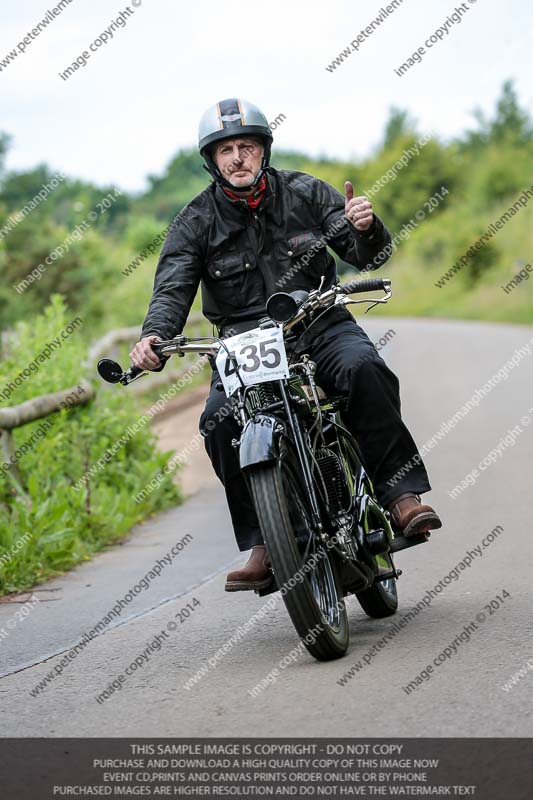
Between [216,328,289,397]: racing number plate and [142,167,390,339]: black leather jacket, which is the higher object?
[142,167,390,339]: black leather jacket

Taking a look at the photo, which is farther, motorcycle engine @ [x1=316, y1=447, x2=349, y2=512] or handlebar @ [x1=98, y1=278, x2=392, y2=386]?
motorcycle engine @ [x1=316, y1=447, x2=349, y2=512]

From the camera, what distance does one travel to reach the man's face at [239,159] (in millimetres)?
5527

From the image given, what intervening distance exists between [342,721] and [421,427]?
889cm

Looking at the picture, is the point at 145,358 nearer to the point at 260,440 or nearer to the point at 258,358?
the point at 258,358

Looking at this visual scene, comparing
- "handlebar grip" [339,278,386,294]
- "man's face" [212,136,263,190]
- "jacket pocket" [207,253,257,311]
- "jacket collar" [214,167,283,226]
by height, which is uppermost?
"man's face" [212,136,263,190]

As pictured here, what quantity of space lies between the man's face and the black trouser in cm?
79

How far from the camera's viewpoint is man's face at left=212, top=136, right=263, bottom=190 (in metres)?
5.53

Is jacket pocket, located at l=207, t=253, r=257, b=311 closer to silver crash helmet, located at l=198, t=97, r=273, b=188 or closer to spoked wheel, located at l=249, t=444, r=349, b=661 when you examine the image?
silver crash helmet, located at l=198, t=97, r=273, b=188

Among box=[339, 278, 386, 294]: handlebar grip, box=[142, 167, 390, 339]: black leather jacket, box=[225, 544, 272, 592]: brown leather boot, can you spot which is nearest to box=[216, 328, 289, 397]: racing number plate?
box=[339, 278, 386, 294]: handlebar grip

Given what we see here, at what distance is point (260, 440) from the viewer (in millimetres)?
Answer: 4633

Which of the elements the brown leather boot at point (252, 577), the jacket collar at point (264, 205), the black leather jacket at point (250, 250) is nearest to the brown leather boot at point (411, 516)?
the brown leather boot at point (252, 577)

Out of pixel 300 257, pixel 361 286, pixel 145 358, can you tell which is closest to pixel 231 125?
pixel 300 257

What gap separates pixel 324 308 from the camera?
525cm
